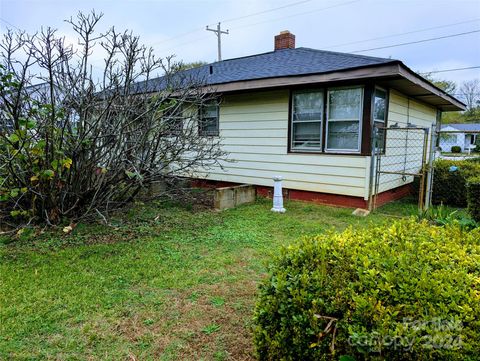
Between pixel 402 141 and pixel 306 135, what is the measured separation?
2.60m

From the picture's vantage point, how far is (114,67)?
464 centimetres

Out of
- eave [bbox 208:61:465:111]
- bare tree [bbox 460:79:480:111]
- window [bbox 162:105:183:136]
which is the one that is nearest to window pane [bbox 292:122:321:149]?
eave [bbox 208:61:465:111]

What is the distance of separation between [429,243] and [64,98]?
4.67m

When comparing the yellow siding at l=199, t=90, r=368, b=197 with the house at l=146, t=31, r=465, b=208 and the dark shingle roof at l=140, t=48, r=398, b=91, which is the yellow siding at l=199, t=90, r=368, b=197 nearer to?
the house at l=146, t=31, r=465, b=208

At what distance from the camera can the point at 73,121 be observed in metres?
4.67

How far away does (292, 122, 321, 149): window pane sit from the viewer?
682 cm

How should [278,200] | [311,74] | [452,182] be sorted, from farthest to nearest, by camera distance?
[452,182], [278,200], [311,74]

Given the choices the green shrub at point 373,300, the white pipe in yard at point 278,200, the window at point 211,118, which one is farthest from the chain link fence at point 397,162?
the green shrub at point 373,300

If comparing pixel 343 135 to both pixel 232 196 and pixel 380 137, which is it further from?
pixel 232 196

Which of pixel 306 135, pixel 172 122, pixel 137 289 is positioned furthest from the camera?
pixel 306 135

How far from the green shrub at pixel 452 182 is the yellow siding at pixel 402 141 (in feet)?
2.57

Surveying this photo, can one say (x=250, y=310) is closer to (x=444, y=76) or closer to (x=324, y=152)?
(x=324, y=152)

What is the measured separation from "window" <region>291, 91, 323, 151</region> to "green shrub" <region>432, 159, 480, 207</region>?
3.24 metres

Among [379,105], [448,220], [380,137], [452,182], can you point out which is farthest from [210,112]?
[448,220]
